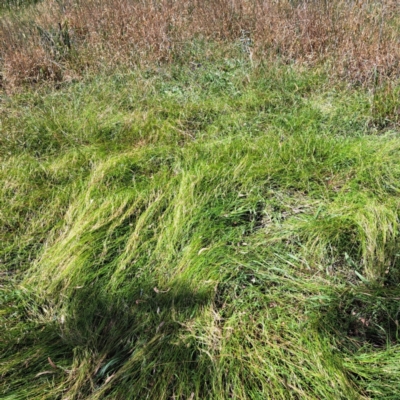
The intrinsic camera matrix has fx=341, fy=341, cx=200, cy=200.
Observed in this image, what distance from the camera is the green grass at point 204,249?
4.79ft

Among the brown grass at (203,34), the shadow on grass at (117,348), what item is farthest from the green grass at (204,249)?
the brown grass at (203,34)

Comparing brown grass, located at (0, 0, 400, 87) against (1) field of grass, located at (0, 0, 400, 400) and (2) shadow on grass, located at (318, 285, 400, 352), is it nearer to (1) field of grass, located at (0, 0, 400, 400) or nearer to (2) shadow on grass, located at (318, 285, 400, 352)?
(1) field of grass, located at (0, 0, 400, 400)

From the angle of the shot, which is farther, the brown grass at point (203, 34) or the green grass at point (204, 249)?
the brown grass at point (203, 34)

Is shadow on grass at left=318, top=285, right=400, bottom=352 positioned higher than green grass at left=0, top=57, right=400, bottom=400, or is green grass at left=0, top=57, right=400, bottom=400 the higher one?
green grass at left=0, top=57, right=400, bottom=400

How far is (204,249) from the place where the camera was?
75.4 inches

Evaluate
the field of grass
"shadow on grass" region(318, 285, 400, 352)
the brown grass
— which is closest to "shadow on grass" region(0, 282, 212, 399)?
the field of grass

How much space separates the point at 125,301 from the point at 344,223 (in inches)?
50.7

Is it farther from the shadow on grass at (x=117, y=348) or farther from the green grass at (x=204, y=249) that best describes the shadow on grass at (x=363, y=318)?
the shadow on grass at (x=117, y=348)

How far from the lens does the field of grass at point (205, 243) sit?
4.80ft

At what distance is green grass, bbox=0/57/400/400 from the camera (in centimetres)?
146

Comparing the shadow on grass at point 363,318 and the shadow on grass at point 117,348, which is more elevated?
the shadow on grass at point 117,348

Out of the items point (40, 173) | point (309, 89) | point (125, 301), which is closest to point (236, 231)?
point (125, 301)

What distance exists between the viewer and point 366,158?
233cm

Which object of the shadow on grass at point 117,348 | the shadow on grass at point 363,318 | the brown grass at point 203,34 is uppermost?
the brown grass at point 203,34
